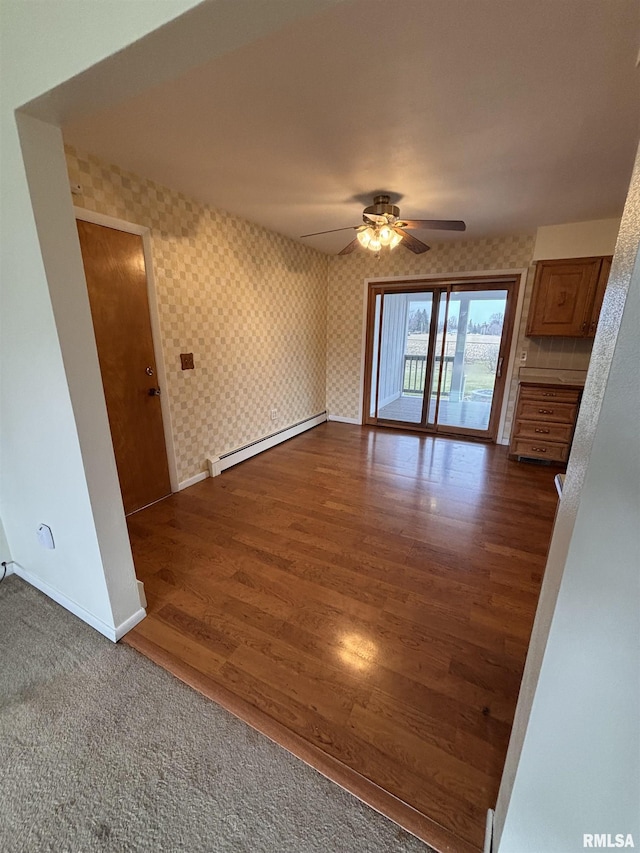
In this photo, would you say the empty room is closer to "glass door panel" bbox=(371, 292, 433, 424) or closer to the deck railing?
the deck railing

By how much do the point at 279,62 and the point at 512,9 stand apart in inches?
33.6

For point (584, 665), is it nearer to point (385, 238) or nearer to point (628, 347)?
point (628, 347)

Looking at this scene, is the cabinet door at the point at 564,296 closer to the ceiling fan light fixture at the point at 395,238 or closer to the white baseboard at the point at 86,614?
the ceiling fan light fixture at the point at 395,238

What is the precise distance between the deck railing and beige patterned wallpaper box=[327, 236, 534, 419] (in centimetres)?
78

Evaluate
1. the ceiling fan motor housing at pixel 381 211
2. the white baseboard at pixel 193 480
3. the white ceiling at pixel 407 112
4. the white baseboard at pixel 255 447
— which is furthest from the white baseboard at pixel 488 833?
the ceiling fan motor housing at pixel 381 211

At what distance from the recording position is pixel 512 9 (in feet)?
3.84

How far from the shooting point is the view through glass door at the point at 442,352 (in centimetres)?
438

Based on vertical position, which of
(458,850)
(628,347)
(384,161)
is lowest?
(458,850)

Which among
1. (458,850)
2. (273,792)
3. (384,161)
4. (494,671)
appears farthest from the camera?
(384,161)

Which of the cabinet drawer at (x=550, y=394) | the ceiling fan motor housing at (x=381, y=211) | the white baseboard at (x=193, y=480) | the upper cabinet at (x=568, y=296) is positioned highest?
the ceiling fan motor housing at (x=381, y=211)

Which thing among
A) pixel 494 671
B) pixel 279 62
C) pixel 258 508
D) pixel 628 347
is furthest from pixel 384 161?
pixel 494 671

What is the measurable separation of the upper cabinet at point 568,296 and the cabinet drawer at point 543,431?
0.98 m

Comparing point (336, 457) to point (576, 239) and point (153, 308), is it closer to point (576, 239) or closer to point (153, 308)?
point (153, 308)

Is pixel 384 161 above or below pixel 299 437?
above
